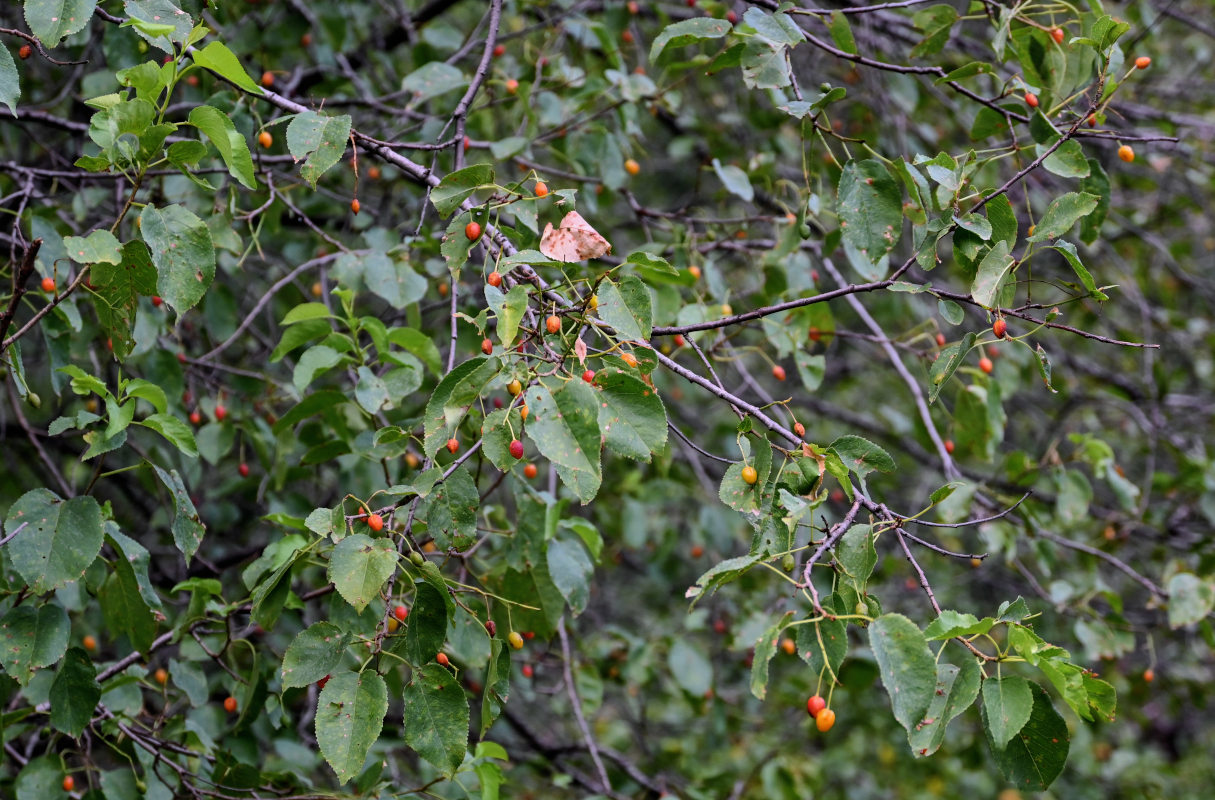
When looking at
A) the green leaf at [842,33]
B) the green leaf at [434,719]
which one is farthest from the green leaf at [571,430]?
the green leaf at [842,33]

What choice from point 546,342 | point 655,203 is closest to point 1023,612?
point 546,342

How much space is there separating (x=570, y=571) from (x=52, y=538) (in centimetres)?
97

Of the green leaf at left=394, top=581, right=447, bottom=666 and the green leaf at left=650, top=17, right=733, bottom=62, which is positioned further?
the green leaf at left=650, top=17, right=733, bottom=62

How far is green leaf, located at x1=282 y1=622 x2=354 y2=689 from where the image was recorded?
4.80 feet

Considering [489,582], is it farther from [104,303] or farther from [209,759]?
[104,303]

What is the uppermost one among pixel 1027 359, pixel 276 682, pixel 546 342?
pixel 546 342

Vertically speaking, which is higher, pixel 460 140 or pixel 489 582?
pixel 460 140

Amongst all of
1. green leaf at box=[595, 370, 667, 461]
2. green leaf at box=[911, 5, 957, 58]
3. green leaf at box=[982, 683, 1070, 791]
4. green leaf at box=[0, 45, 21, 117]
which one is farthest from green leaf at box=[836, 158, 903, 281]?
green leaf at box=[0, 45, 21, 117]

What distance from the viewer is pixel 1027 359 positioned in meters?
3.53

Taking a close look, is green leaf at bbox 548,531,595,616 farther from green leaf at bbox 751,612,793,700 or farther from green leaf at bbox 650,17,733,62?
green leaf at bbox 650,17,733,62

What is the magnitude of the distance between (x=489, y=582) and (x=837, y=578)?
0.89m

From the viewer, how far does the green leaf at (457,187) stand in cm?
157

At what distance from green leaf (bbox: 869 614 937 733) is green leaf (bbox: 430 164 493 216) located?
0.93 meters

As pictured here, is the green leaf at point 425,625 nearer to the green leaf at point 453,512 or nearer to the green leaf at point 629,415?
the green leaf at point 453,512
